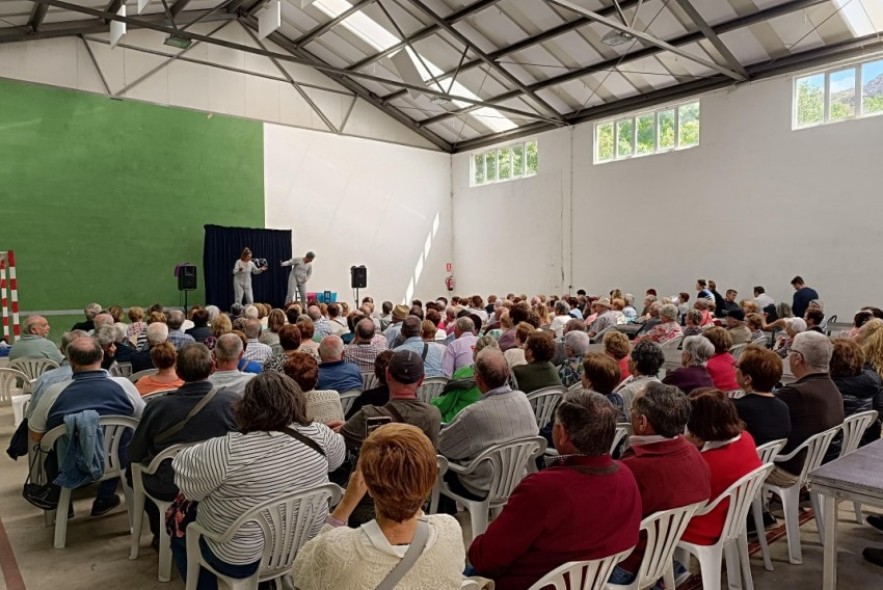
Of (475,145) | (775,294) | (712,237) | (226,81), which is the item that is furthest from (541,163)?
(226,81)

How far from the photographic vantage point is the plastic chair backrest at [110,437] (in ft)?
10.4

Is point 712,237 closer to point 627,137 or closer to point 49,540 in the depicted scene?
point 627,137

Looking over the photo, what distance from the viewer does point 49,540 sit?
11.3 feet

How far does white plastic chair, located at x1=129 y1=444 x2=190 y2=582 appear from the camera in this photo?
2.79 m

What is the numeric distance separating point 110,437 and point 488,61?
10607 millimetres

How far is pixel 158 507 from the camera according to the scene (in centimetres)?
299

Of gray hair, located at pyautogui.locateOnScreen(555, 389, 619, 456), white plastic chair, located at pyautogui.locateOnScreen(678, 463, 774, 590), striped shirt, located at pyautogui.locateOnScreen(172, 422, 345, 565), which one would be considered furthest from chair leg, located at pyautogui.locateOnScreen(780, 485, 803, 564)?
striped shirt, located at pyautogui.locateOnScreen(172, 422, 345, 565)

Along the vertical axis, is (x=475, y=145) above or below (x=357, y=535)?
above

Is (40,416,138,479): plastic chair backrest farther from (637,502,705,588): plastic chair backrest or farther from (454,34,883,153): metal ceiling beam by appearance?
(454,34,883,153): metal ceiling beam

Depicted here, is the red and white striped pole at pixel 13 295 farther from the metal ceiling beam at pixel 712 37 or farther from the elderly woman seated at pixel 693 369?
the metal ceiling beam at pixel 712 37

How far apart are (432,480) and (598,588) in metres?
0.79

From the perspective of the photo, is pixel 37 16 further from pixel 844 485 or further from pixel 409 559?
pixel 844 485

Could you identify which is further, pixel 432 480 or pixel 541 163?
Answer: pixel 541 163

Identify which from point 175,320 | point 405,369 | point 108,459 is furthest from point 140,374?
point 405,369
